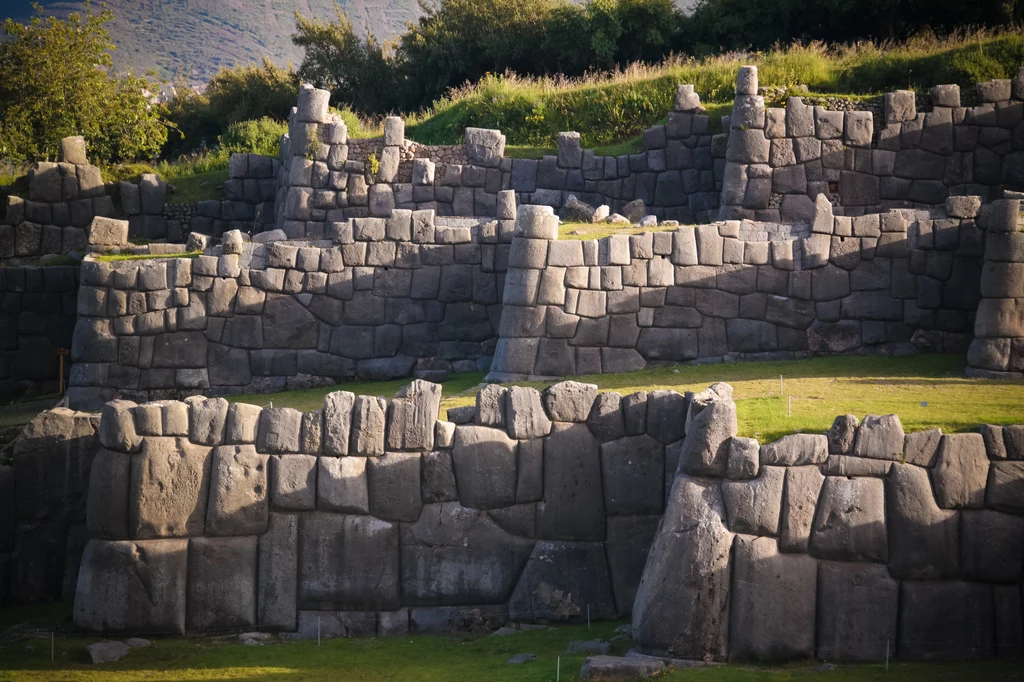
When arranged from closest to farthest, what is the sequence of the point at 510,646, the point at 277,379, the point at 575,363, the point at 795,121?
1. the point at 510,646
2. the point at 575,363
3. the point at 277,379
4. the point at 795,121

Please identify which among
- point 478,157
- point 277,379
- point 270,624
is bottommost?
point 270,624

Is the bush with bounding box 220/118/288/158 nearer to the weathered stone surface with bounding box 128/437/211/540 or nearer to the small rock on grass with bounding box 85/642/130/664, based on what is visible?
the weathered stone surface with bounding box 128/437/211/540

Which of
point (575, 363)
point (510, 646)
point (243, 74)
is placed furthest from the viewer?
point (243, 74)

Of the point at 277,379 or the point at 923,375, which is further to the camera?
the point at 277,379

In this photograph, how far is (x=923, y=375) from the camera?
19.0m

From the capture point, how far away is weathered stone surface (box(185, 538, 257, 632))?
15672 millimetres

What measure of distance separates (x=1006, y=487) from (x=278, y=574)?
755 cm

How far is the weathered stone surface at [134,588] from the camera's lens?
1562 centimetres

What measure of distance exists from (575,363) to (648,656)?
8.11 metres

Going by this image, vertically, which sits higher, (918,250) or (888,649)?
(918,250)

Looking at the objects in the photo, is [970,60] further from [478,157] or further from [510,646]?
[510,646]

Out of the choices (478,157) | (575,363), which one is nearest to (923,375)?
(575,363)

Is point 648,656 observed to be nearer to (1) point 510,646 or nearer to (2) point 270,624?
(1) point 510,646

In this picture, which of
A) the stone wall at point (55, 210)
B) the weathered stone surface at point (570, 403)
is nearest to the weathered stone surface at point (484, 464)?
the weathered stone surface at point (570, 403)
